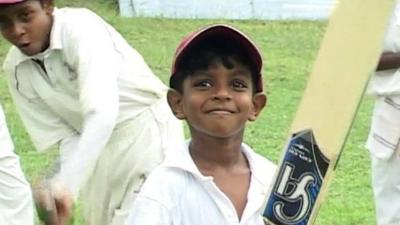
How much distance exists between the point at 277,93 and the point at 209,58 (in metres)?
6.15

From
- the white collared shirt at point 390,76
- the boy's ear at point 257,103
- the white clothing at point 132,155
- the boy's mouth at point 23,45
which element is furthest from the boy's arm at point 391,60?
the boy's ear at point 257,103

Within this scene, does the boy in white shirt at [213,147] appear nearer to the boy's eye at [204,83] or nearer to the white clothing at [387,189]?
the boy's eye at [204,83]

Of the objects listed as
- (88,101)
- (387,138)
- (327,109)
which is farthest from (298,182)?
(387,138)

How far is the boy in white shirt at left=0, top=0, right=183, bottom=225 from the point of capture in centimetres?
424

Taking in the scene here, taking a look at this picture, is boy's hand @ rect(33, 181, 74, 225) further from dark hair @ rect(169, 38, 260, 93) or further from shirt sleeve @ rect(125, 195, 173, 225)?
dark hair @ rect(169, 38, 260, 93)

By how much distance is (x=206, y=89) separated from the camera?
3283 millimetres

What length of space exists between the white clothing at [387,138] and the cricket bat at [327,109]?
1.78m

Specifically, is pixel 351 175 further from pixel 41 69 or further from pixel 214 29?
pixel 214 29

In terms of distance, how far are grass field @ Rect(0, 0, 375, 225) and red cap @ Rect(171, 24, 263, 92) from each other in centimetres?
316

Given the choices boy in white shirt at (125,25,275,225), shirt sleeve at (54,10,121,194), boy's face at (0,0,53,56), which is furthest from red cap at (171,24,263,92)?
boy's face at (0,0,53,56)

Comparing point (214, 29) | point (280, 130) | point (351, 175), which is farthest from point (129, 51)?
point (280, 130)

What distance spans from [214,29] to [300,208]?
52 centimetres

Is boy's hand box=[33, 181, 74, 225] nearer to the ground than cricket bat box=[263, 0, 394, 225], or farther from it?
nearer to the ground

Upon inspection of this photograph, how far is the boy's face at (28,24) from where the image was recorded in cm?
425
